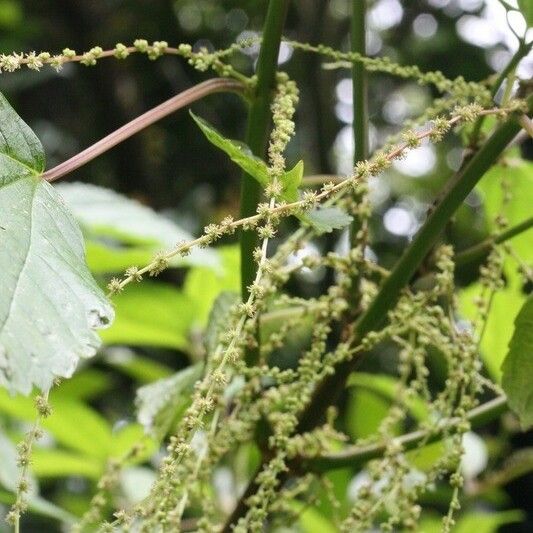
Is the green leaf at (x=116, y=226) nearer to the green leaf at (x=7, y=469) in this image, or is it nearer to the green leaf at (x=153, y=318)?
the green leaf at (x=153, y=318)

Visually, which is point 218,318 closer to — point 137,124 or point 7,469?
point 137,124

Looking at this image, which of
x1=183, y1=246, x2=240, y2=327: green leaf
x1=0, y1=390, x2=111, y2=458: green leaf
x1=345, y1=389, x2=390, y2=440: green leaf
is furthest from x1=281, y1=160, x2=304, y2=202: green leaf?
x1=345, y1=389, x2=390, y2=440: green leaf

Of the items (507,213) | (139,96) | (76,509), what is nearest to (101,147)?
(507,213)

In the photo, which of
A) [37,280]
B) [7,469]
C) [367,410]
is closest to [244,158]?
[37,280]

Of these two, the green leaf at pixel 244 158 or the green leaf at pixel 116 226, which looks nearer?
the green leaf at pixel 244 158

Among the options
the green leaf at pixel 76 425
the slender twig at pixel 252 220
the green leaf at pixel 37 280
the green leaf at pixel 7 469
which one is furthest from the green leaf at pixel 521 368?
the green leaf at pixel 76 425

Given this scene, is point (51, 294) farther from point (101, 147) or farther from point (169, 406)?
point (169, 406)

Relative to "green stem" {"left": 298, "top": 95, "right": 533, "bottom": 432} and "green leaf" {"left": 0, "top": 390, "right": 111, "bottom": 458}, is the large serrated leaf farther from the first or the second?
"green leaf" {"left": 0, "top": 390, "right": 111, "bottom": 458}
